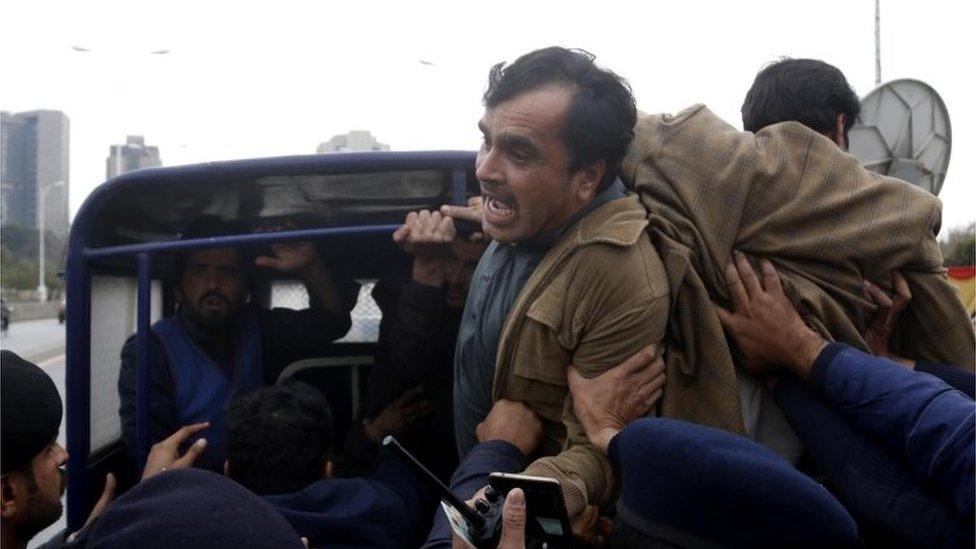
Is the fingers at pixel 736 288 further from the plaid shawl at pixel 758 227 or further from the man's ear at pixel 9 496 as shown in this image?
the man's ear at pixel 9 496

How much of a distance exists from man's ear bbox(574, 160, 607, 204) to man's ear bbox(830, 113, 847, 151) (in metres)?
0.73

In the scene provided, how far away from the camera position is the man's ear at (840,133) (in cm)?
276

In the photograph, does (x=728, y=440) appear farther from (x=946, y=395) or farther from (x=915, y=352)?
(x=915, y=352)

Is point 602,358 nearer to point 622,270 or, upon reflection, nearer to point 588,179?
point 622,270

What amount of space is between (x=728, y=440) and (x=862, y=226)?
0.88m

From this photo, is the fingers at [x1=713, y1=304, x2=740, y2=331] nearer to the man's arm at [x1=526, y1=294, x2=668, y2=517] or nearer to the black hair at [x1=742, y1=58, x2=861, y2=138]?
the man's arm at [x1=526, y1=294, x2=668, y2=517]

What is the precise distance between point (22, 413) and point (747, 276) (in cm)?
173

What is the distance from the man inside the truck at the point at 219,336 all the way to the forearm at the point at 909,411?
203cm

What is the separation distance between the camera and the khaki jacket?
91.4 inches

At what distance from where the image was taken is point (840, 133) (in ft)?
9.16

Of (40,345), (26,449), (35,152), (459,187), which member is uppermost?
(459,187)

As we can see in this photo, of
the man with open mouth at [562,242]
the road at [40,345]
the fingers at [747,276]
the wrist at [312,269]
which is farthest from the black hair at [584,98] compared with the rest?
the road at [40,345]

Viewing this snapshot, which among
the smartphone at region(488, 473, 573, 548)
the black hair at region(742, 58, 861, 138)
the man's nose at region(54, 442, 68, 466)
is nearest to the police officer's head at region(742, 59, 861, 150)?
the black hair at region(742, 58, 861, 138)

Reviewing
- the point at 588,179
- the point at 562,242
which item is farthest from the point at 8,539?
the point at 588,179
